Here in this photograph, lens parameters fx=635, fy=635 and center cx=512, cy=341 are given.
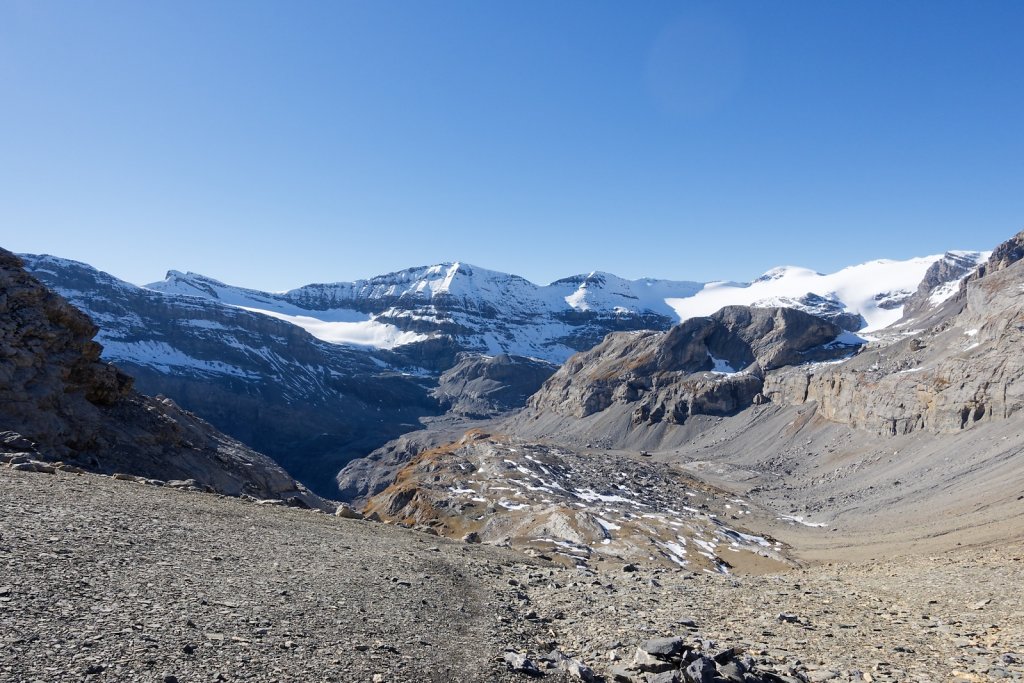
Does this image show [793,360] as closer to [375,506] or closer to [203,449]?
[375,506]

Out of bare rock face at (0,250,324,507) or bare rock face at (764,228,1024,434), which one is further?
bare rock face at (764,228,1024,434)

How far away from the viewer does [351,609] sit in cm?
1298

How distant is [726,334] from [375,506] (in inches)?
5474

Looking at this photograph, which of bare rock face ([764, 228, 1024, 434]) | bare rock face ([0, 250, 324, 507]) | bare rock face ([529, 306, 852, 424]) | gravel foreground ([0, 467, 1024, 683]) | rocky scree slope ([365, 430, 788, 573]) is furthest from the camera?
bare rock face ([529, 306, 852, 424])

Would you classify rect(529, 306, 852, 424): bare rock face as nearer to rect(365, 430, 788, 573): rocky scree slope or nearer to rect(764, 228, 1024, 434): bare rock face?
rect(764, 228, 1024, 434): bare rock face

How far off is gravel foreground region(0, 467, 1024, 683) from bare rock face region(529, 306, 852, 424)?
140873 millimetres

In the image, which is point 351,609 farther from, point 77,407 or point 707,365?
point 707,365

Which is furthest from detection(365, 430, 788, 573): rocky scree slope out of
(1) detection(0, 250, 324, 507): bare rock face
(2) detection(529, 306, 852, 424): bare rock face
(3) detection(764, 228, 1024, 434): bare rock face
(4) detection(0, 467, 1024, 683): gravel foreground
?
(2) detection(529, 306, 852, 424): bare rock face

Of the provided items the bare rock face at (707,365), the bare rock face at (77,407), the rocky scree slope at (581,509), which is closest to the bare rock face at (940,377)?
the bare rock face at (707,365)

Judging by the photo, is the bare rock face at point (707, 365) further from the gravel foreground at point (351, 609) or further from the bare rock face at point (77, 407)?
the gravel foreground at point (351, 609)

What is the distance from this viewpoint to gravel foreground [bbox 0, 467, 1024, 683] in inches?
370

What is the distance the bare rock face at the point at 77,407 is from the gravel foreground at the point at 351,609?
344 inches

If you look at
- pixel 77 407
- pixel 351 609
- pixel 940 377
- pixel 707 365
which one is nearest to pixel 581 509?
pixel 77 407

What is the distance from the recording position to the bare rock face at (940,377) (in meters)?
89.6
